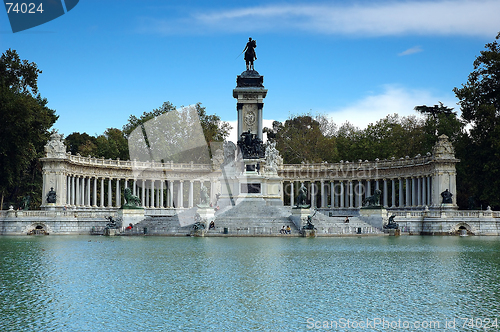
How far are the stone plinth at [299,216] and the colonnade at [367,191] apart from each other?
23499mm

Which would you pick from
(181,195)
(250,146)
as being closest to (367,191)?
(250,146)

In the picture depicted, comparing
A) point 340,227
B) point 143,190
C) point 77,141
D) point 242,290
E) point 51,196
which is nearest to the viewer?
point 242,290

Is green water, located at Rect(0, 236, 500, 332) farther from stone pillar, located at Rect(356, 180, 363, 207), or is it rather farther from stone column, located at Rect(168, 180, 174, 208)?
stone column, located at Rect(168, 180, 174, 208)

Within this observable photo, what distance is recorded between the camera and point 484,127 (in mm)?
66250

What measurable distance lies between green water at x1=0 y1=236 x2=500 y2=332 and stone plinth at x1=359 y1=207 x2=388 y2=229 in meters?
24.4

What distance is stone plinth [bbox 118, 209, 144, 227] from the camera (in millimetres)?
57719

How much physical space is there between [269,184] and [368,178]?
18.7 meters

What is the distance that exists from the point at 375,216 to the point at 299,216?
8.86 metres

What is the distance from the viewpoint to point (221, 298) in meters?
19.4

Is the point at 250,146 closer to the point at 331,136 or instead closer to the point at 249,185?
the point at 249,185

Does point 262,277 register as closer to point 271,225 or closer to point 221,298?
point 221,298

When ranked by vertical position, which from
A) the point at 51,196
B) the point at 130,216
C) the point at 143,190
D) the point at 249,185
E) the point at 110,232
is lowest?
the point at 110,232

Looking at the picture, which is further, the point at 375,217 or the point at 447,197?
the point at 447,197

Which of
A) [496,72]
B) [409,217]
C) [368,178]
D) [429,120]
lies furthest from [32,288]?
[429,120]
